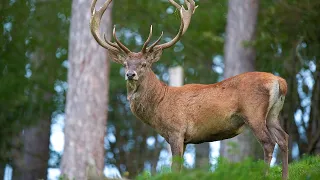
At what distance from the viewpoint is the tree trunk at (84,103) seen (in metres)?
14.4

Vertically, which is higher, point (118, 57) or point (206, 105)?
point (118, 57)

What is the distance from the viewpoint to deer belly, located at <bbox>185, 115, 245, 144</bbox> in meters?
9.26

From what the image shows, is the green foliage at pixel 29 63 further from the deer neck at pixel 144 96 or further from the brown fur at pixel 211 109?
the brown fur at pixel 211 109

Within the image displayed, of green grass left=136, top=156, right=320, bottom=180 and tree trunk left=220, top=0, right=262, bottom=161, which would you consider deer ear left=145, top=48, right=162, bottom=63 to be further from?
tree trunk left=220, top=0, right=262, bottom=161

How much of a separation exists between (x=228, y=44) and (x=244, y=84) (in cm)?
786

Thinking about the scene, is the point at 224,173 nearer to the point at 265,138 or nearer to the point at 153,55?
the point at 265,138

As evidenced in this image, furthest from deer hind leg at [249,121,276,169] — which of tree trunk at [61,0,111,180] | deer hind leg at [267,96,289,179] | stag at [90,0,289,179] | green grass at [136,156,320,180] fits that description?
tree trunk at [61,0,111,180]

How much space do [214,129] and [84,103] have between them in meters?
5.57

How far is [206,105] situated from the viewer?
941 cm

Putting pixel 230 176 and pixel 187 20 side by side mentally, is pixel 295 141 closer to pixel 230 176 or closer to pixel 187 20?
pixel 187 20

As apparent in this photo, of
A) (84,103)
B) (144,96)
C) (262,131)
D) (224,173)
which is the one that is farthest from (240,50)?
(224,173)

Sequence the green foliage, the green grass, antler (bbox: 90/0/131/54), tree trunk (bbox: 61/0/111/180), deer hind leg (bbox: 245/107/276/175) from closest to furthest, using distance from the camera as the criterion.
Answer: the green grass < deer hind leg (bbox: 245/107/276/175) < antler (bbox: 90/0/131/54) < tree trunk (bbox: 61/0/111/180) < the green foliage

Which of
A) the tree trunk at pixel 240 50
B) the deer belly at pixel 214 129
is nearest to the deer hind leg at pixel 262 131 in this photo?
the deer belly at pixel 214 129

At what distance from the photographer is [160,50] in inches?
393
